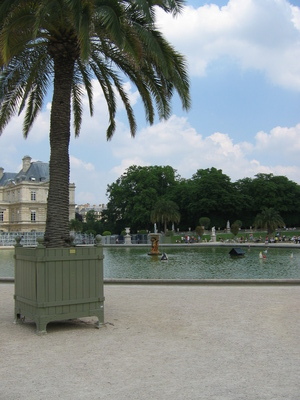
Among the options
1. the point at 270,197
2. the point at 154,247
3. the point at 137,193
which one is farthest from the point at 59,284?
the point at 270,197

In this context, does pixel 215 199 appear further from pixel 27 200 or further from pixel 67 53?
pixel 67 53

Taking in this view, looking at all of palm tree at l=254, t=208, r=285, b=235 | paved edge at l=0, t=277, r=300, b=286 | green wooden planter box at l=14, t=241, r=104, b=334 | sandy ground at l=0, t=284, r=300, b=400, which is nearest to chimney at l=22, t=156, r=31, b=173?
palm tree at l=254, t=208, r=285, b=235

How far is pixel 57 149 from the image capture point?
326 inches

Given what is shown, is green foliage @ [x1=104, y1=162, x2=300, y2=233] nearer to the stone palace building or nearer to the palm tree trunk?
the stone palace building

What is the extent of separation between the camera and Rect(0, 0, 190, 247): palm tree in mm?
7578

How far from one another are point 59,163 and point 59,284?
90.0 inches

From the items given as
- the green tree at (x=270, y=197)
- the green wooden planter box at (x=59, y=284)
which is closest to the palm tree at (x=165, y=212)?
the green tree at (x=270, y=197)

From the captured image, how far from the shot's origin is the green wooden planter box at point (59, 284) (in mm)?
7051

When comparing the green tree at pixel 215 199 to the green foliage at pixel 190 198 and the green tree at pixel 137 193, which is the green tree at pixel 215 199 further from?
the green tree at pixel 137 193

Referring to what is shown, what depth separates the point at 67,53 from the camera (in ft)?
28.1

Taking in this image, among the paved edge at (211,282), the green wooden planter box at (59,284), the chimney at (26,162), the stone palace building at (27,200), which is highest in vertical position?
the chimney at (26,162)

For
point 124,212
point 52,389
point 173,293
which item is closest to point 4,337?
point 52,389

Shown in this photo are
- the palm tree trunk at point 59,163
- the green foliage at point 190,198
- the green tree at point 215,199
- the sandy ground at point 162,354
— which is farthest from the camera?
the green tree at point 215,199

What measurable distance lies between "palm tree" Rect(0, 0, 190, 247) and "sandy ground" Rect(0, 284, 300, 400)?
6.63 feet
